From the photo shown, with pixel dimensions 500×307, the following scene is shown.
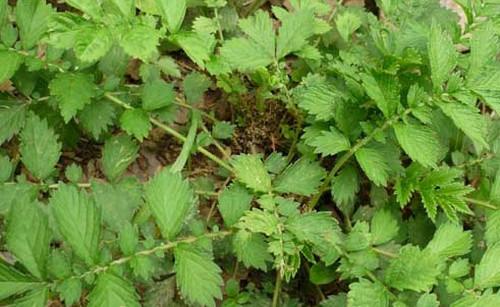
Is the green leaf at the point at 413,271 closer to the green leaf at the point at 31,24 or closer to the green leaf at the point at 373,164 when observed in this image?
the green leaf at the point at 373,164

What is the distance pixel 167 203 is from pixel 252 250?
0.32 meters

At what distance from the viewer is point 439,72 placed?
1.67 m

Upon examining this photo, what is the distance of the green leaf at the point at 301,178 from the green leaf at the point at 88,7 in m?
0.76

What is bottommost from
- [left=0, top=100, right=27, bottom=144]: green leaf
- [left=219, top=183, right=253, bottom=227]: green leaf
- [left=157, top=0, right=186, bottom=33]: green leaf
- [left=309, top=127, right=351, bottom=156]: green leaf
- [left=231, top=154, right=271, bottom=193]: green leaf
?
[left=219, top=183, right=253, bottom=227]: green leaf

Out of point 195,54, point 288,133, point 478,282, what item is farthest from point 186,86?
point 478,282

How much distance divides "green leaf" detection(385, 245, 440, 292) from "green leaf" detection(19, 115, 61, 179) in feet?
3.51

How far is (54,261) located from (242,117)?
42.2 inches


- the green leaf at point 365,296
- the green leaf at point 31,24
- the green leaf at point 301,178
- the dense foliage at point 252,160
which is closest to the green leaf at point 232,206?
the dense foliage at point 252,160

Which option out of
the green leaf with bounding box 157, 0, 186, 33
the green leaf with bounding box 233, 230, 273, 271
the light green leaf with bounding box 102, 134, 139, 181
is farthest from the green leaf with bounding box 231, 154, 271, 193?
the green leaf with bounding box 157, 0, 186, 33

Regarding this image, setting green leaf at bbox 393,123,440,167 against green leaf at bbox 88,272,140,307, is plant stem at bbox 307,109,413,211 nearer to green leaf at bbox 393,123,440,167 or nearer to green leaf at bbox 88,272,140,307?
green leaf at bbox 393,123,440,167

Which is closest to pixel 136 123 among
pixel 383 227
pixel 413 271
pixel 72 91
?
pixel 72 91

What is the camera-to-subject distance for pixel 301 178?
195cm

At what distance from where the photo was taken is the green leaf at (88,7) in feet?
4.99

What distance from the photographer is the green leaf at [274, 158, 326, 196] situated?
6.28ft
